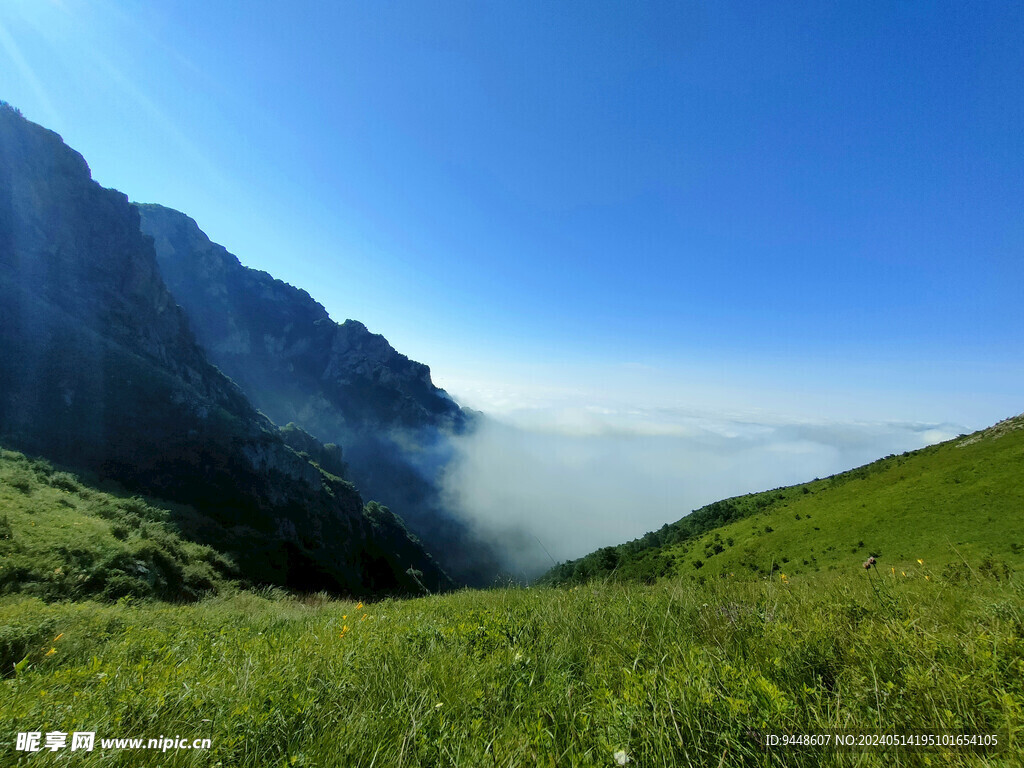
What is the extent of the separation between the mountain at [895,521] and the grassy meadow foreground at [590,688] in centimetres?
2572

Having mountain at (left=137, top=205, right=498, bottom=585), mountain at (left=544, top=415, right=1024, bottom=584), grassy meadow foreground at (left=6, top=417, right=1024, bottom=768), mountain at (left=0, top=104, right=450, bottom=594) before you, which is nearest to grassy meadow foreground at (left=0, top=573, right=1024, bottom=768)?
grassy meadow foreground at (left=6, top=417, right=1024, bottom=768)

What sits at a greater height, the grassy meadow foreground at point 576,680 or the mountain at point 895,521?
the grassy meadow foreground at point 576,680

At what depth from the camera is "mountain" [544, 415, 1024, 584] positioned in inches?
1416

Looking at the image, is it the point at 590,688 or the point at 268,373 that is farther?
the point at 268,373

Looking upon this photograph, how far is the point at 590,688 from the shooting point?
114 inches

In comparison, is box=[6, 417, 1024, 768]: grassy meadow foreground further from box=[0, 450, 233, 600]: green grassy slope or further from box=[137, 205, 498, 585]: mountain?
box=[137, 205, 498, 585]: mountain

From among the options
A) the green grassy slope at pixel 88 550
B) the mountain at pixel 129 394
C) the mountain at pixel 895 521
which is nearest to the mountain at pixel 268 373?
the mountain at pixel 129 394

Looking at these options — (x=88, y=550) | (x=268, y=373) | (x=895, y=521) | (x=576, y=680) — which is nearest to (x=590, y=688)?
(x=576, y=680)

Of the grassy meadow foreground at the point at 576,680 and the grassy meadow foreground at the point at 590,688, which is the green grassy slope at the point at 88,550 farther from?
the grassy meadow foreground at the point at 590,688

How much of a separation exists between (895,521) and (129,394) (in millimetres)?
98855

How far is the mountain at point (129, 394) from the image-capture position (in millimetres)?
43375

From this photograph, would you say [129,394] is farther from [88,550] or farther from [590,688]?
[590,688]

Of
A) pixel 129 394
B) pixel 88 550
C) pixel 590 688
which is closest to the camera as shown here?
pixel 590 688

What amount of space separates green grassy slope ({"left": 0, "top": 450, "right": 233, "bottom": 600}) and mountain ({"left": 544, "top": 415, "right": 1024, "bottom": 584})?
26.2 metres
